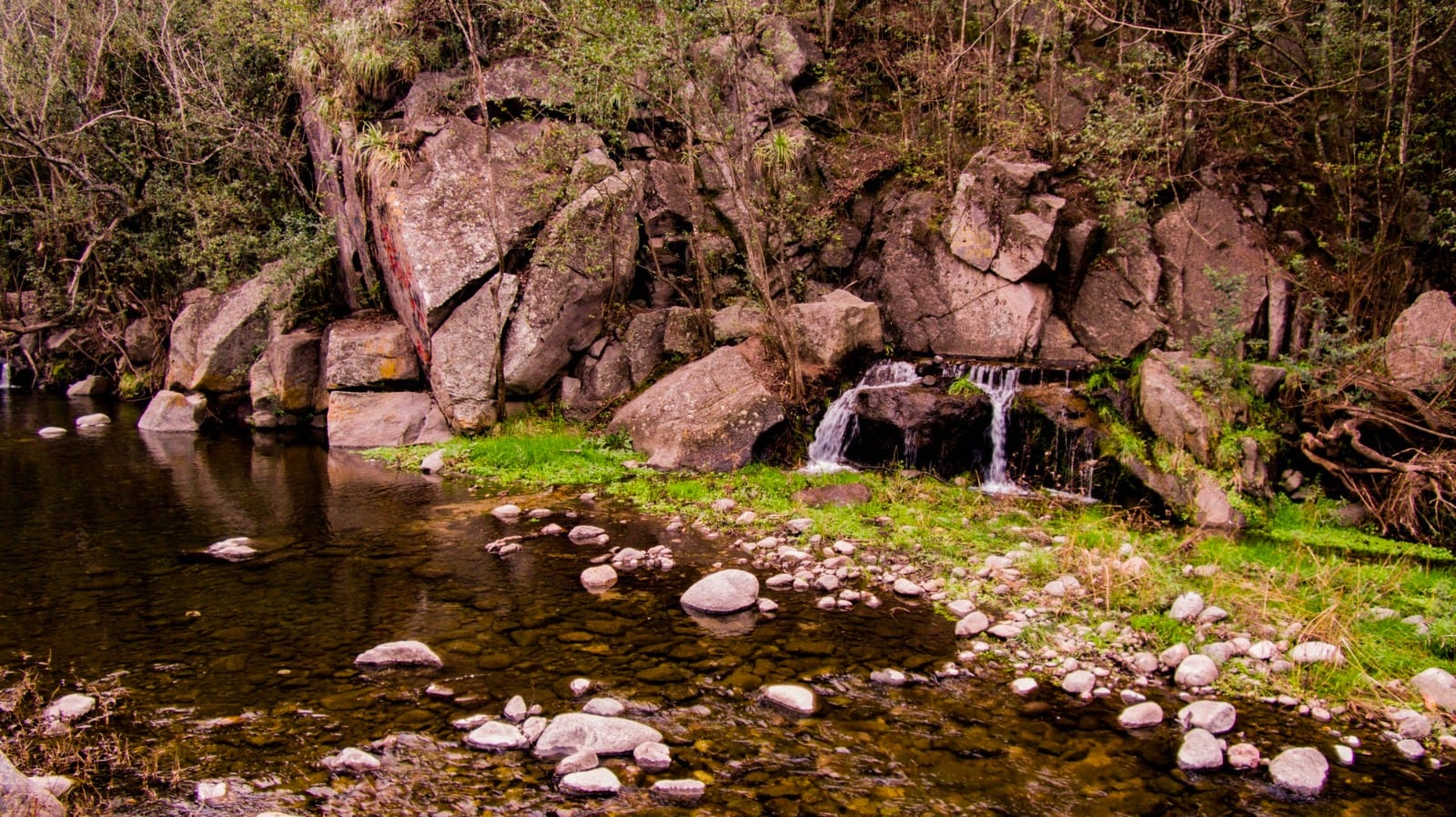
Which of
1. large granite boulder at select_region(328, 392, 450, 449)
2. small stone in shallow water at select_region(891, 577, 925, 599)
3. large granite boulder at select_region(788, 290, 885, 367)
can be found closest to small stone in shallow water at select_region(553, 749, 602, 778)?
small stone in shallow water at select_region(891, 577, 925, 599)

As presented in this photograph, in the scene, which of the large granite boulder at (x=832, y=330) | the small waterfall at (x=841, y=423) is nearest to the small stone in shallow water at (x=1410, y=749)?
the small waterfall at (x=841, y=423)

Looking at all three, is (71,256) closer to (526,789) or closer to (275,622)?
(275,622)

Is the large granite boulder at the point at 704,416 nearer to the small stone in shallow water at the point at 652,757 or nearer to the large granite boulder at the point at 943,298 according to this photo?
the large granite boulder at the point at 943,298

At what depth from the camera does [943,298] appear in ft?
58.3

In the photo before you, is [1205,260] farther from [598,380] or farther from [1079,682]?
[1079,682]

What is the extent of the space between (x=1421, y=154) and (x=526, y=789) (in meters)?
16.3

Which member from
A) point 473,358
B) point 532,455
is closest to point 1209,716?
point 532,455

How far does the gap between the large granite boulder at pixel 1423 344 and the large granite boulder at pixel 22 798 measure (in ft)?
47.7

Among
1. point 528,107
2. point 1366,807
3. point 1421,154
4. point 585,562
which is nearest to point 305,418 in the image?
point 528,107

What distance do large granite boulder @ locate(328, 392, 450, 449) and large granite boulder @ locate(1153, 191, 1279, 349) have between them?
591 inches

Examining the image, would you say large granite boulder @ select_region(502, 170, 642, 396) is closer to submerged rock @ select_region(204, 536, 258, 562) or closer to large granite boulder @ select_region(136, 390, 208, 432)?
submerged rock @ select_region(204, 536, 258, 562)

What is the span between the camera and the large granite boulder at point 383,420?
17.5 metres

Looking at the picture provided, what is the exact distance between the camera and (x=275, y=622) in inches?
307

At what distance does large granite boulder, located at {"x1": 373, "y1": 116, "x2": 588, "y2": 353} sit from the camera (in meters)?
17.3
